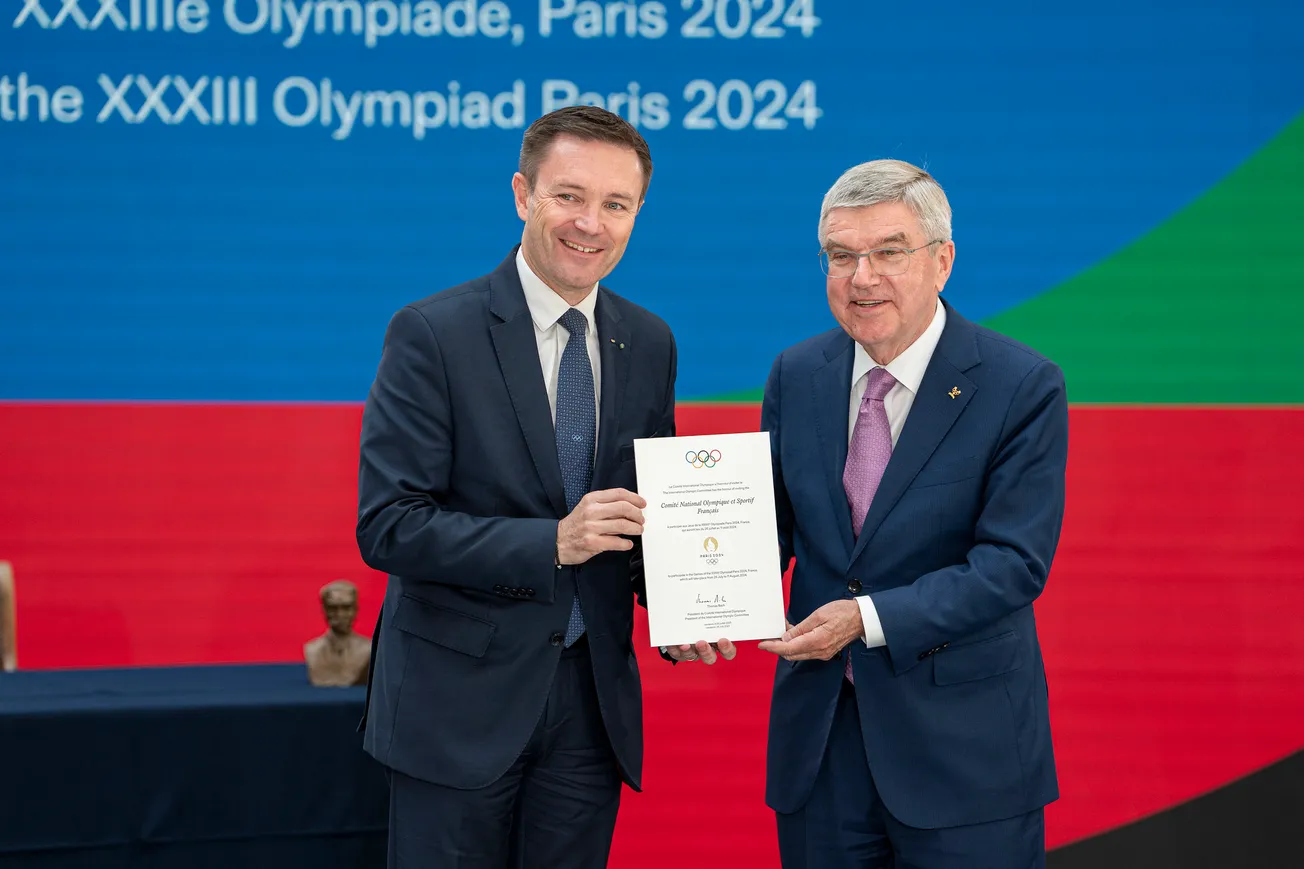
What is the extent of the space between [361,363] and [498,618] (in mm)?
1860

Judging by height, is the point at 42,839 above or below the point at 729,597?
below

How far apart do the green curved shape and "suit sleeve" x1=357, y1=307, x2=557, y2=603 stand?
2.23m

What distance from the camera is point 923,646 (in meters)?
1.96

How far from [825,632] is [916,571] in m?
0.21

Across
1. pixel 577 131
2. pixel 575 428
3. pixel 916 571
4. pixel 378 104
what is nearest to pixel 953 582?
pixel 916 571

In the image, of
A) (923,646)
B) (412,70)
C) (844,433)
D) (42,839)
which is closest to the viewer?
(923,646)

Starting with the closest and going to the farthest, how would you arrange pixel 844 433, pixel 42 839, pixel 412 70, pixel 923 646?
pixel 923 646 < pixel 844 433 < pixel 42 839 < pixel 412 70

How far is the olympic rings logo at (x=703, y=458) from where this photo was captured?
6.66ft

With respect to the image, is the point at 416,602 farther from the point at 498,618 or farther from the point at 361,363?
the point at 361,363

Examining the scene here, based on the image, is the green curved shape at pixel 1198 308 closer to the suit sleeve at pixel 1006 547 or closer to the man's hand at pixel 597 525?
the suit sleeve at pixel 1006 547

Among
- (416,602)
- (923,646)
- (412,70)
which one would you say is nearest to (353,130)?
(412,70)

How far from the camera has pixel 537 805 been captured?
211 cm

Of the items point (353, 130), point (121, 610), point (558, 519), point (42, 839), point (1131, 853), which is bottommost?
point (1131, 853)

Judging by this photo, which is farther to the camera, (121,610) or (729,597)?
(121,610)
